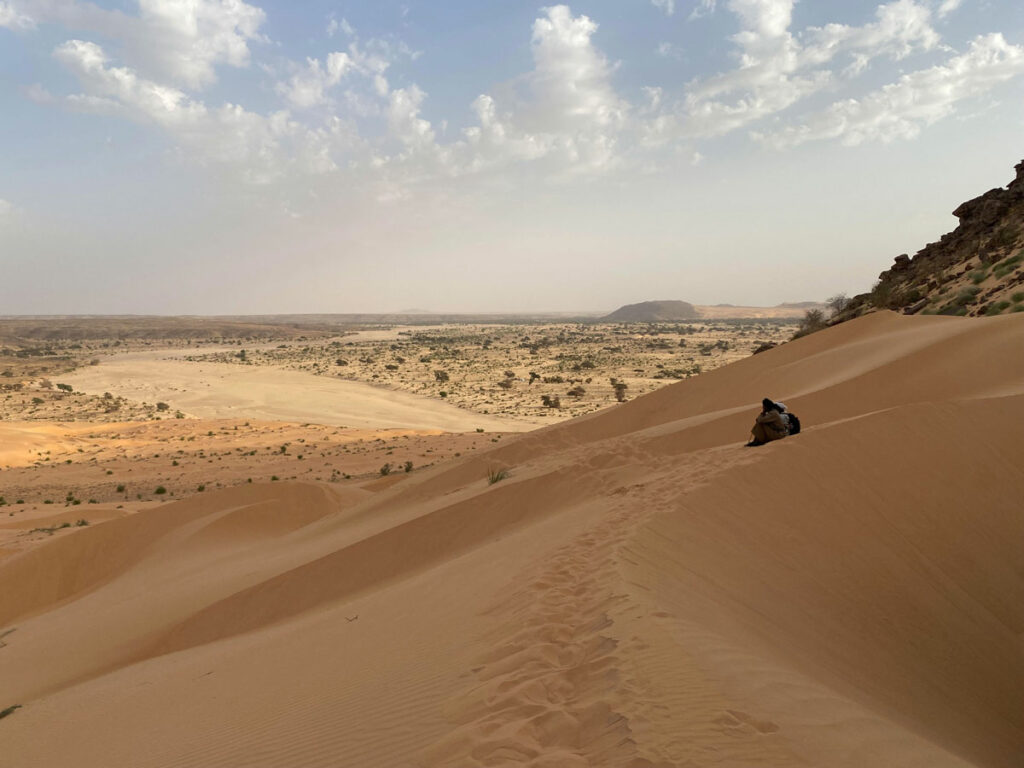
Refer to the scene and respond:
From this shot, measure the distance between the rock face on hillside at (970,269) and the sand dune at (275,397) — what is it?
58.5 feet

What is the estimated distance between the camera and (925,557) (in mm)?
6508

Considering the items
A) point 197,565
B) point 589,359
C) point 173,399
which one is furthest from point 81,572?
point 589,359

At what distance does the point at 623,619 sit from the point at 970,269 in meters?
25.5

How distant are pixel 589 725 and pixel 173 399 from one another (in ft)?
155

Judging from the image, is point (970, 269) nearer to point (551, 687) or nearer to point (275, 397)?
point (551, 687)

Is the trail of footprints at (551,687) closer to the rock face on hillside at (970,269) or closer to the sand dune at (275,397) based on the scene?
the rock face on hillside at (970,269)

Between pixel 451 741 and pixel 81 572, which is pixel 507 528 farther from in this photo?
pixel 81 572

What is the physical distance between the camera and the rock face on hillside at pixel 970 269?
63.1 ft

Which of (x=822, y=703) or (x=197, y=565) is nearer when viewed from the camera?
(x=822, y=703)

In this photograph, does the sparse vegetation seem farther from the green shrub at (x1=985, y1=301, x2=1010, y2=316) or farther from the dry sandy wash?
the green shrub at (x1=985, y1=301, x2=1010, y2=316)

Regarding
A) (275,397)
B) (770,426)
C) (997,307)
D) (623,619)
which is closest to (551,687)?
(623,619)

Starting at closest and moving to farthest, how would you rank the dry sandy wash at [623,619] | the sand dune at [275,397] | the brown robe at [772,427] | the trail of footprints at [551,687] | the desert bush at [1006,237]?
the trail of footprints at [551,687]
the dry sandy wash at [623,619]
the brown robe at [772,427]
the desert bush at [1006,237]
the sand dune at [275,397]

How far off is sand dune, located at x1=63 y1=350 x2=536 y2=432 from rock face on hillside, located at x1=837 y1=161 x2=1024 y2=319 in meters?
17.8

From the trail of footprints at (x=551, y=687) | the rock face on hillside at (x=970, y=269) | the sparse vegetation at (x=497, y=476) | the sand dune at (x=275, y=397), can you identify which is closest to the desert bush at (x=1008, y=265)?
the rock face on hillside at (x=970, y=269)
